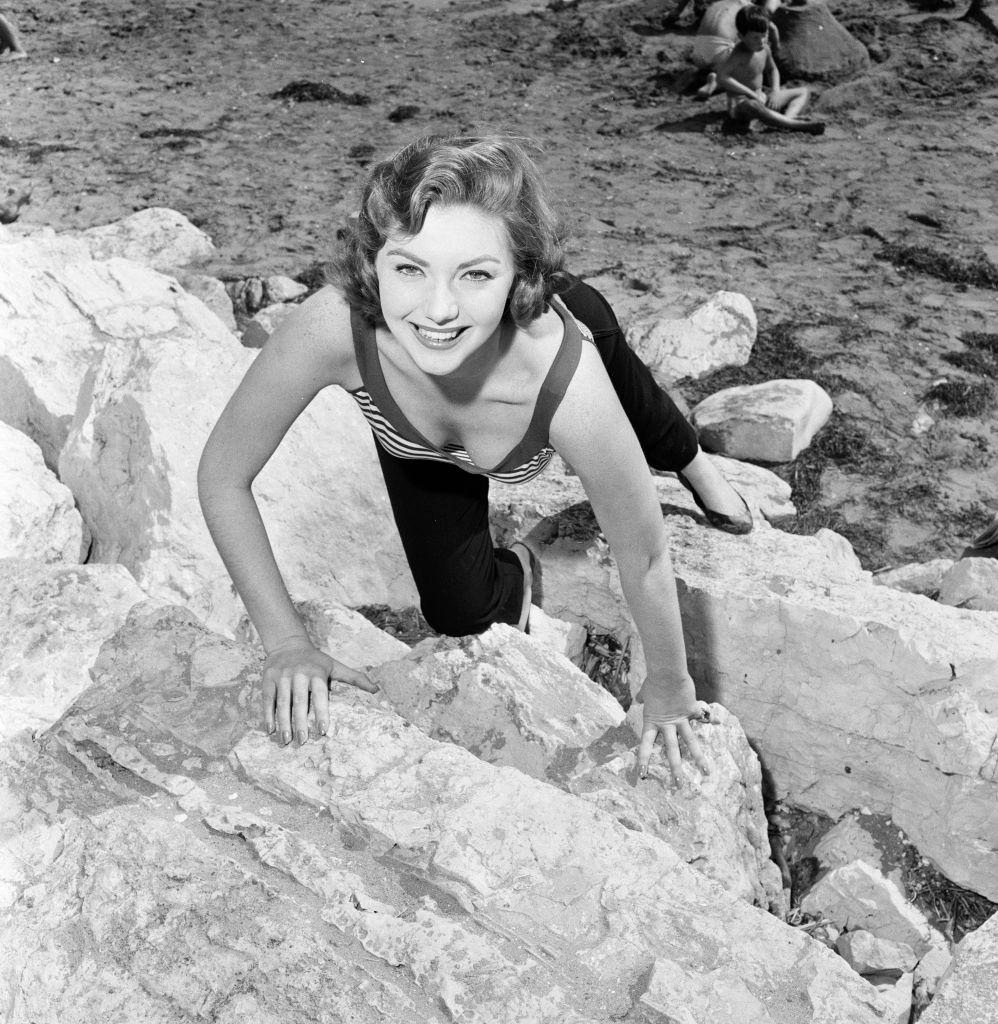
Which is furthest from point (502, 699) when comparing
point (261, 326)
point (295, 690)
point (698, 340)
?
point (698, 340)

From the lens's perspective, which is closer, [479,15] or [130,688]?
[130,688]

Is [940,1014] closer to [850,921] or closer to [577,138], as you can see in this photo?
[850,921]

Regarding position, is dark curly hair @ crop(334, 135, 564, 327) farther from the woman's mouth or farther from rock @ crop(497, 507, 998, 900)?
rock @ crop(497, 507, 998, 900)

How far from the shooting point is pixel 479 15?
35.2 feet

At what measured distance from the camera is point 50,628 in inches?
97.7

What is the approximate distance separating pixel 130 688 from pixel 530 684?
2.75 ft

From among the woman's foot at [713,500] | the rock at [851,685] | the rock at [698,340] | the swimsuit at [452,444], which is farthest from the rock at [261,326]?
the swimsuit at [452,444]

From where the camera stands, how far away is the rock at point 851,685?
8.59 ft

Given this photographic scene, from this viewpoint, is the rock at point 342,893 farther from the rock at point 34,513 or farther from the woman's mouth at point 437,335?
the rock at point 34,513

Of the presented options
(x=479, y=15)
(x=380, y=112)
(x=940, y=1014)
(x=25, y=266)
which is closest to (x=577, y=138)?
(x=380, y=112)

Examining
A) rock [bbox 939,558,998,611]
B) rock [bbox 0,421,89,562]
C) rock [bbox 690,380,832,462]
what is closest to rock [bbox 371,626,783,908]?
rock [bbox 0,421,89,562]

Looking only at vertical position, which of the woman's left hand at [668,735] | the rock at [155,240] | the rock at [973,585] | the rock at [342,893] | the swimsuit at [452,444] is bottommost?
the rock at [155,240]

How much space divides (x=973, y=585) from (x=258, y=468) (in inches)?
93.4

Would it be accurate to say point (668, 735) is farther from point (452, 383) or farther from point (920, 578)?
point (920, 578)
